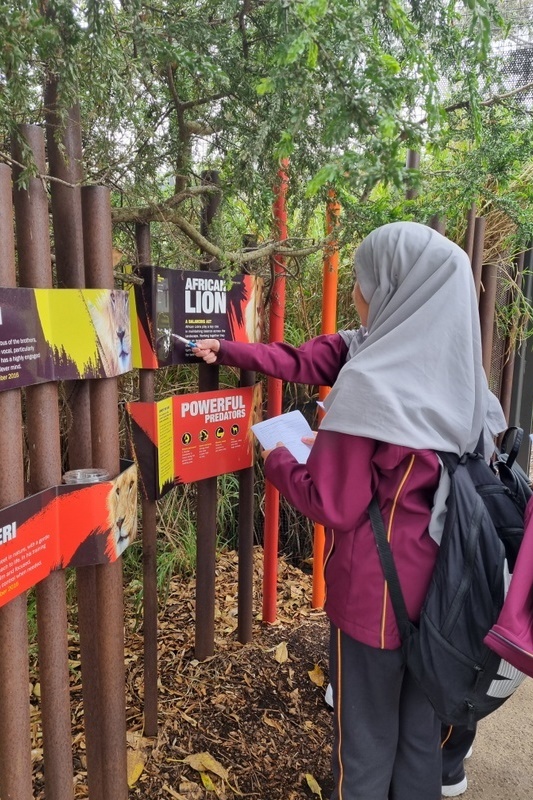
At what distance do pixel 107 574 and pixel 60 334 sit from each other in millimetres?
725

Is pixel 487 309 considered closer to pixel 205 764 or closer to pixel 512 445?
pixel 512 445

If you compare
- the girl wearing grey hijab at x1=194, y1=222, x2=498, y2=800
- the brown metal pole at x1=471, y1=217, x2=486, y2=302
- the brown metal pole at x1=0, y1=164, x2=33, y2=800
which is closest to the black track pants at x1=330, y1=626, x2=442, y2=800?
the girl wearing grey hijab at x1=194, y1=222, x2=498, y2=800

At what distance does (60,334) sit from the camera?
1.56 m

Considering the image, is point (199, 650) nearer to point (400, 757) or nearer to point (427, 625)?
point (400, 757)

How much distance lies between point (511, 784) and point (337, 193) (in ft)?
7.52

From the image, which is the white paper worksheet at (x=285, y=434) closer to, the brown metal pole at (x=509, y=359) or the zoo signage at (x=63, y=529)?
the zoo signage at (x=63, y=529)

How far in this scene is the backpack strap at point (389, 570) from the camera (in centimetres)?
165

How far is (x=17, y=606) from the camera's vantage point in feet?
4.86

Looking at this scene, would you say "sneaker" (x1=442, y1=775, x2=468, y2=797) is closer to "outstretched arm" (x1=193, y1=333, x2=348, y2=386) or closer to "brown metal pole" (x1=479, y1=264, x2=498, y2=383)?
"outstretched arm" (x1=193, y1=333, x2=348, y2=386)

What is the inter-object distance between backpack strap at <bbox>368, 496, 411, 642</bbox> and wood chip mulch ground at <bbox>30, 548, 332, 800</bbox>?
105 centimetres

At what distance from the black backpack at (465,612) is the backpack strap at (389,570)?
59 mm

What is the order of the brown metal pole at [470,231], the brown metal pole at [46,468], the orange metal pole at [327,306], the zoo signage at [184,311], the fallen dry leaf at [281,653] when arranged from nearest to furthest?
the brown metal pole at [46,468] → the zoo signage at [184,311] → the orange metal pole at [327,306] → the fallen dry leaf at [281,653] → the brown metal pole at [470,231]

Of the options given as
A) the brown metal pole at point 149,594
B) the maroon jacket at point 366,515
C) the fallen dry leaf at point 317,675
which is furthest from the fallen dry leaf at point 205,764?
the maroon jacket at point 366,515

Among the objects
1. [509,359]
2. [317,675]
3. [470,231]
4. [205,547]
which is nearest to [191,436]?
[205,547]
